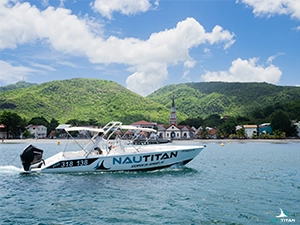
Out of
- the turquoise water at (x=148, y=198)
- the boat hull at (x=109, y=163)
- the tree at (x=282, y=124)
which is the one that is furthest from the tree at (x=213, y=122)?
the boat hull at (x=109, y=163)

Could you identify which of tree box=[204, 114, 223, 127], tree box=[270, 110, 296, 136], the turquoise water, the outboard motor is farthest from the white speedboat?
tree box=[204, 114, 223, 127]

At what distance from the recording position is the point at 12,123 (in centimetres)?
10794

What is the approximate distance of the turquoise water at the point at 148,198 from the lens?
1216cm

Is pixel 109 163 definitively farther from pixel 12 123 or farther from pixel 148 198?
pixel 12 123

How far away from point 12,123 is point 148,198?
103m

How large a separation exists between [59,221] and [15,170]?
14.4m

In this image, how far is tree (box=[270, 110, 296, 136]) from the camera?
366 ft

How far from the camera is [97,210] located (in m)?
13.1

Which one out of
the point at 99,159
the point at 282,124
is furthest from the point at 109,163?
the point at 282,124

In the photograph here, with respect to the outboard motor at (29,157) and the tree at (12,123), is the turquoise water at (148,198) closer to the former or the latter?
the outboard motor at (29,157)

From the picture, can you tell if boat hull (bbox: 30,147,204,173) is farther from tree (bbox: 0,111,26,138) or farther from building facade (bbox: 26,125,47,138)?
building facade (bbox: 26,125,47,138)

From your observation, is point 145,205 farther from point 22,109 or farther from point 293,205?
point 22,109

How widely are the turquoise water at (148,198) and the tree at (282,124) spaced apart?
3755 inches

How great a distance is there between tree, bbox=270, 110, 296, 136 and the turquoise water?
95369 mm
